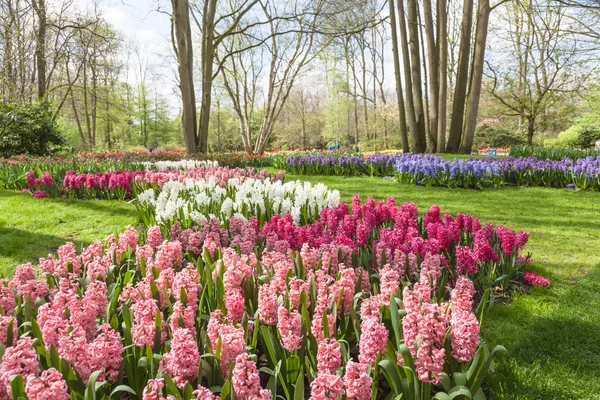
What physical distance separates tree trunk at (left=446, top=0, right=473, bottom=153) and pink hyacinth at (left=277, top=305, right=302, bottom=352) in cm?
1231

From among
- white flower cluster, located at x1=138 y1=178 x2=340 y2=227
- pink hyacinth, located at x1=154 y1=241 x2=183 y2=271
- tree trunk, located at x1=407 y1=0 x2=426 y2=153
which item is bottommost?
pink hyacinth, located at x1=154 y1=241 x2=183 y2=271

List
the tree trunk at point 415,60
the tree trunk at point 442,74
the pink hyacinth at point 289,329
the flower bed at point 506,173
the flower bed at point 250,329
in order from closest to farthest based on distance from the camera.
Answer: the flower bed at point 250,329, the pink hyacinth at point 289,329, the flower bed at point 506,173, the tree trunk at point 415,60, the tree trunk at point 442,74

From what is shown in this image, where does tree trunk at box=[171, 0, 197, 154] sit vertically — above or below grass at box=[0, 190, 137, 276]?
above

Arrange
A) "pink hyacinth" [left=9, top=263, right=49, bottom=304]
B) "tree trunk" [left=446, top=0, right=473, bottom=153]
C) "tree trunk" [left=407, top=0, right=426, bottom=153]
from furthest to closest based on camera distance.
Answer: "tree trunk" [left=407, top=0, right=426, bottom=153]
"tree trunk" [left=446, top=0, right=473, bottom=153]
"pink hyacinth" [left=9, top=263, right=49, bottom=304]

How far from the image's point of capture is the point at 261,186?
17.8ft

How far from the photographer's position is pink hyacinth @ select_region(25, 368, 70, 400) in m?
1.26

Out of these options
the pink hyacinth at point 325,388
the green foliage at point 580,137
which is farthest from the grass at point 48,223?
the green foliage at point 580,137

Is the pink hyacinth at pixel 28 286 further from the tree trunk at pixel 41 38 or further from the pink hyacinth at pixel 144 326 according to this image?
the tree trunk at pixel 41 38

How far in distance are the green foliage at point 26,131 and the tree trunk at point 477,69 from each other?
1438 cm

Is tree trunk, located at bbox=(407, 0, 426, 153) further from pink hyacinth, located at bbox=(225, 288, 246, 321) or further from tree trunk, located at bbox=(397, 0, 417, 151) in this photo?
pink hyacinth, located at bbox=(225, 288, 246, 321)

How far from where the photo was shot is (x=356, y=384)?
1382 millimetres

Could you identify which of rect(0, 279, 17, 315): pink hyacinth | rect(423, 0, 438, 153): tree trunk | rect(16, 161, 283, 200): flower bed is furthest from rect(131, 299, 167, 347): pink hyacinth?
rect(423, 0, 438, 153): tree trunk

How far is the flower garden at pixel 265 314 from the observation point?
5.03 ft

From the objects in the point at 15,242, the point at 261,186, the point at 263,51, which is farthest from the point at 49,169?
the point at 263,51
